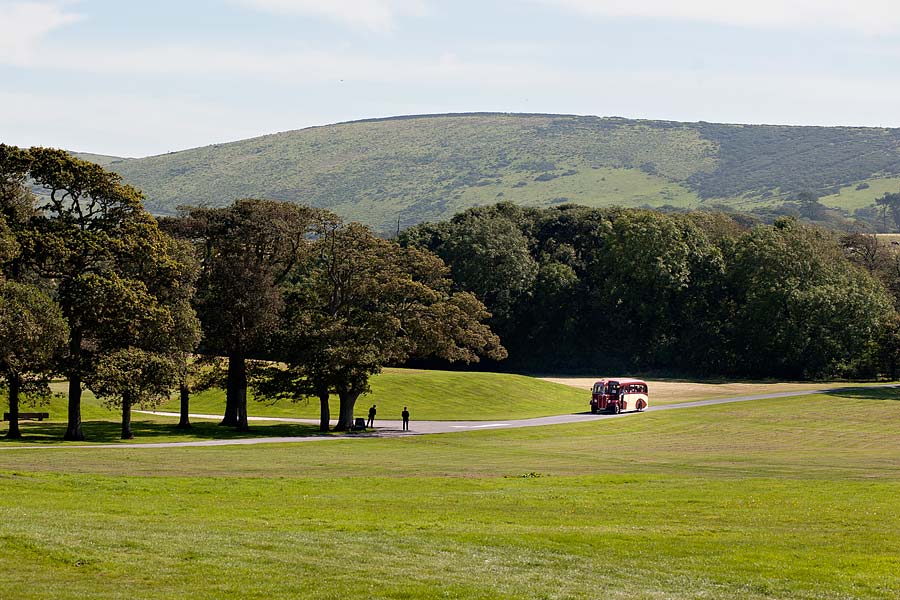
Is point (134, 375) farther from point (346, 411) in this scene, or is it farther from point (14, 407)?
point (346, 411)

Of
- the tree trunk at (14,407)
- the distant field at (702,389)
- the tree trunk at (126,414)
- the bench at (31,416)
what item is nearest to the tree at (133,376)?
the tree trunk at (126,414)

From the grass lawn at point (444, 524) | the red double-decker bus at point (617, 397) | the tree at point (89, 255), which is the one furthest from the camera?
the red double-decker bus at point (617, 397)

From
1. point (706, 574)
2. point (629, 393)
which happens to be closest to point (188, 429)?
point (629, 393)

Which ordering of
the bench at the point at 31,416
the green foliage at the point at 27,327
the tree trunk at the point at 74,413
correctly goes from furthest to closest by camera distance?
the bench at the point at 31,416 → the tree trunk at the point at 74,413 → the green foliage at the point at 27,327

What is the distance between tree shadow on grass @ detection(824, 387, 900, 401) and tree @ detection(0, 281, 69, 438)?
63.1 metres

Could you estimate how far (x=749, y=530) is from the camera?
2205cm

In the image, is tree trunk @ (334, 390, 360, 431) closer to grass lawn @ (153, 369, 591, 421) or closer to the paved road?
the paved road

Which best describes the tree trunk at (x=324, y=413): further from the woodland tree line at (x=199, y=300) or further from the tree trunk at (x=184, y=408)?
the tree trunk at (x=184, y=408)

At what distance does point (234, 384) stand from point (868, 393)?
55340 millimetres

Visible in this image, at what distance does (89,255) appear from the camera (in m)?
51.0

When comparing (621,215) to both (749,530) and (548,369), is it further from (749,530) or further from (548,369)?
(749,530)

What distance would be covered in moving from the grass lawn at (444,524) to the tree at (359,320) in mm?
14716

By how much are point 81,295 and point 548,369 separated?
83.7 meters

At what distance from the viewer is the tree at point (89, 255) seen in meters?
49.1
